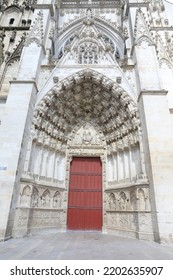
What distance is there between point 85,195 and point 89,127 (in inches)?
118

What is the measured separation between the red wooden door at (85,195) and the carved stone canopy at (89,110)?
4.03 feet

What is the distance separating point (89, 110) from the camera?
24.6 ft

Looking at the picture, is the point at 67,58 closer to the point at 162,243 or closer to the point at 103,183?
the point at 103,183

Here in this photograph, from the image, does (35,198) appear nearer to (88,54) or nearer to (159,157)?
(159,157)

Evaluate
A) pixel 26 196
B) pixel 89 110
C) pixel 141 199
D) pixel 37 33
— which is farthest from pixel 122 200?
pixel 37 33

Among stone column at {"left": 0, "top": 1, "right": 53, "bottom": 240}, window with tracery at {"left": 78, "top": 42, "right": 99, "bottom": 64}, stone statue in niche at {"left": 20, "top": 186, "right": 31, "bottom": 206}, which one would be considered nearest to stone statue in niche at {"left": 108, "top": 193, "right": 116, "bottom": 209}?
stone statue in niche at {"left": 20, "top": 186, "right": 31, "bottom": 206}

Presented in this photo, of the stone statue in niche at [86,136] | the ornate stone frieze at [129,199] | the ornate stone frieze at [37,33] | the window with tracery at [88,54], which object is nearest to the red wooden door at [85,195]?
the ornate stone frieze at [129,199]

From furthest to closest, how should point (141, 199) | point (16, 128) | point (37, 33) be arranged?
1. point (37, 33)
2. point (16, 128)
3. point (141, 199)

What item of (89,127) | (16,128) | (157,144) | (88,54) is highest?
(88,54)

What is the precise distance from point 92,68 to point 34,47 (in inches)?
103

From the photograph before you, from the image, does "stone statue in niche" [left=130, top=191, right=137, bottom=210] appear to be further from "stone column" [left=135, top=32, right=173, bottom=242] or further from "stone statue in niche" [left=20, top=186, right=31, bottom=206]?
"stone statue in niche" [left=20, top=186, right=31, bottom=206]

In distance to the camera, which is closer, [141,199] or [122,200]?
[141,199]

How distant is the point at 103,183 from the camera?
6637 millimetres

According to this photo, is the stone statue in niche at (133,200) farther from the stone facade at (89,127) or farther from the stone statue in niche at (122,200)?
the stone statue in niche at (122,200)
